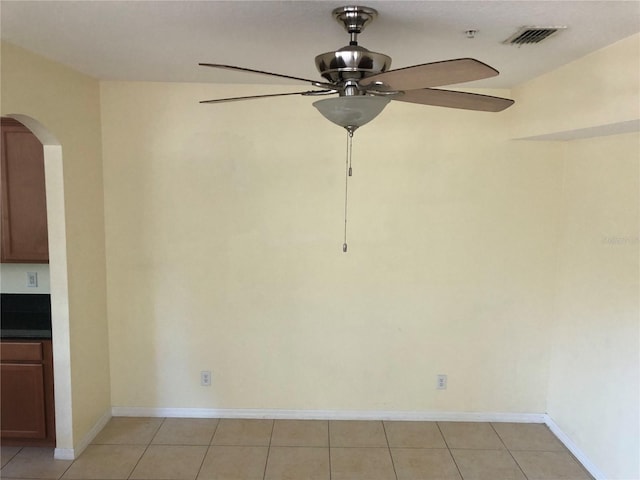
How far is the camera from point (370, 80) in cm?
158

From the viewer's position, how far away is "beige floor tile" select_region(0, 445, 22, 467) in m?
3.13

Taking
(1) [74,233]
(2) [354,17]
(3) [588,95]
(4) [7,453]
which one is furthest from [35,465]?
(3) [588,95]

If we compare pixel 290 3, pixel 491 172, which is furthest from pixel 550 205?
pixel 290 3

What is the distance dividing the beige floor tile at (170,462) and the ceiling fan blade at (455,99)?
262cm

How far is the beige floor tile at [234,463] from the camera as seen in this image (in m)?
3.04

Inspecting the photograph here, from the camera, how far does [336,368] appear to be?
367 cm

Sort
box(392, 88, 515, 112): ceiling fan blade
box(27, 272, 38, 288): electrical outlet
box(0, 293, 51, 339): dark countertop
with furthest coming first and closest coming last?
box(27, 272, 38, 288): electrical outlet → box(0, 293, 51, 339): dark countertop → box(392, 88, 515, 112): ceiling fan blade

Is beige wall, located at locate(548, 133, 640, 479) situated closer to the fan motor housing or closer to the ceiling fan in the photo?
the ceiling fan

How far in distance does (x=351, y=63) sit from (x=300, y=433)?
2.76 metres

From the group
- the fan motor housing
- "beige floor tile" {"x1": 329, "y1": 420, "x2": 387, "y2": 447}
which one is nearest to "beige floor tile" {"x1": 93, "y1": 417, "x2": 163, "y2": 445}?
"beige floor tile" {"x1": 329, "y1": 420, "x2": 387, "y2": 447}

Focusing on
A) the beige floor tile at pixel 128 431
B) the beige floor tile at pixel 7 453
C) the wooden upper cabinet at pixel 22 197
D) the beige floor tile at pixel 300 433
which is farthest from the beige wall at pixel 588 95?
the beige floor tile at pixel 7 453

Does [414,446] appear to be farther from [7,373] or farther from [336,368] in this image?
[7,373]

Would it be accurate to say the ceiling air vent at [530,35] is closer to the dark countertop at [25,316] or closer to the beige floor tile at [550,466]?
the beige floor tile at [550,466]

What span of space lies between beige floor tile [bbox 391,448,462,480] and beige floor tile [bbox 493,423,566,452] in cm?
52
